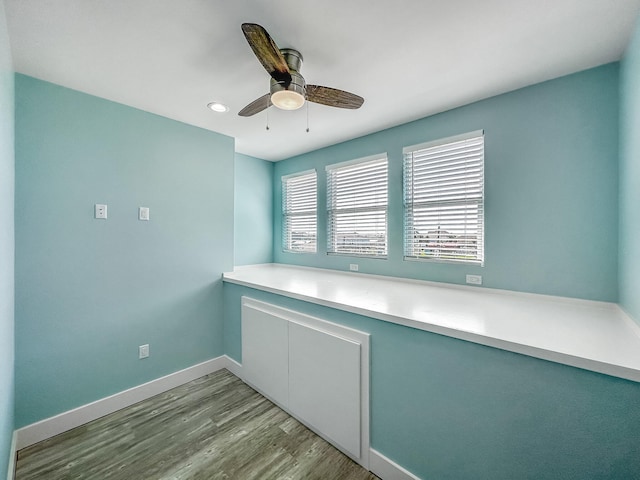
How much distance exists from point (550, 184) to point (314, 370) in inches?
83.7

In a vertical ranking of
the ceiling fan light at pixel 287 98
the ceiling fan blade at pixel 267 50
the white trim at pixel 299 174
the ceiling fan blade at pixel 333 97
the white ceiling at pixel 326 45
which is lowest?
the ceiling fan light at pixel 287 98

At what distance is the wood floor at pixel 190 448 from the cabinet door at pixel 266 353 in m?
0.16

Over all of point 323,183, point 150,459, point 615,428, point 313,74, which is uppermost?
point 313,74

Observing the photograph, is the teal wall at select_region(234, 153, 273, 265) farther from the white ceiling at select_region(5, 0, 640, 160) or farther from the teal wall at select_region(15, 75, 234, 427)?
the white ceiling at select_region(5, 0, 640, 160)

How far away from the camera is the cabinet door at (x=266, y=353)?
6.92 feet

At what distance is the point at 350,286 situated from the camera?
7.66ft

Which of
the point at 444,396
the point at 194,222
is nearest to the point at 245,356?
the point at 194,222

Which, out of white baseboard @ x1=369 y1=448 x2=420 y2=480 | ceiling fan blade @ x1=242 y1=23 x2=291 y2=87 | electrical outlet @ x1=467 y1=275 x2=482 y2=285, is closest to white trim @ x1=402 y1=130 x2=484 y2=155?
electrical outlet @ x1=467 y1=275 x2=482 y2=285

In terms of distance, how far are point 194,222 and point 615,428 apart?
305cm

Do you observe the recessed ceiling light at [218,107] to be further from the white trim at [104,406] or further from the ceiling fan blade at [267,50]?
the white trim at [104,406]

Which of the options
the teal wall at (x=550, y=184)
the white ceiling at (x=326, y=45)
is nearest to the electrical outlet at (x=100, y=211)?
the white ceiling at (x=326, y=45)

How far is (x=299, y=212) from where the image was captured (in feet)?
11.7

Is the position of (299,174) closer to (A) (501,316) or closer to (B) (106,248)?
(B) (106,248)

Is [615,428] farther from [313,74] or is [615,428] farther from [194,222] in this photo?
[194,222]
